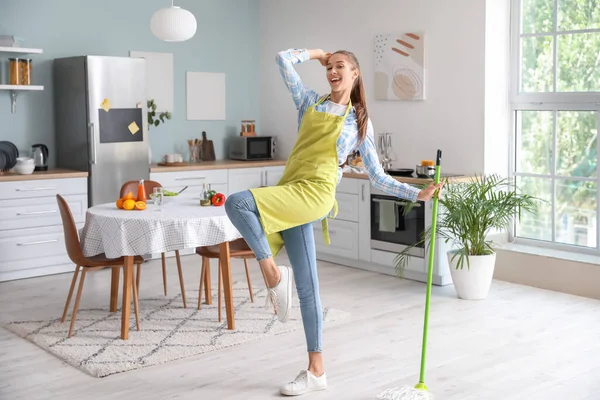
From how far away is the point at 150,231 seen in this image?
4230 mm

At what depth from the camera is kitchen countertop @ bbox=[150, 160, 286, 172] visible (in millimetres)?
6898

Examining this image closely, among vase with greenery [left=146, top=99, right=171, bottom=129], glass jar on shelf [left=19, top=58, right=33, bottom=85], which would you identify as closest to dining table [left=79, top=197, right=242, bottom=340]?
glass jar on shelf [left=19, top=58, right=33, bottom=85]

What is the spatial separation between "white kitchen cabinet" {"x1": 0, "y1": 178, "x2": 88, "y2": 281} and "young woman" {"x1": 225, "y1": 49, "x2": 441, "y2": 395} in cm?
334

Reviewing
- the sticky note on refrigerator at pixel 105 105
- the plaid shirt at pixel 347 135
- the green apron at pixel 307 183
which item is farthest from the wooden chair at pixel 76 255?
the sticky note on refrigerator at pixel 105 105

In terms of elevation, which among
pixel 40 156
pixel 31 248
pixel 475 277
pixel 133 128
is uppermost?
pixel 133 128

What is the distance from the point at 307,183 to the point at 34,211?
11.8ft

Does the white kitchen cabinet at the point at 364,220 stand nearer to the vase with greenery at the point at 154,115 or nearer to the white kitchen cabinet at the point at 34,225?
the vase with greenery at the point at 154,115

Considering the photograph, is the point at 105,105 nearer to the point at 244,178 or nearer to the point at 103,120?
the point at 103,120

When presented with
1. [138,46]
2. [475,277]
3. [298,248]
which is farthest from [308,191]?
[138,46]

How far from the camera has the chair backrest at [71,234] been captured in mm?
4426

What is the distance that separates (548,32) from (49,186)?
13.3ft

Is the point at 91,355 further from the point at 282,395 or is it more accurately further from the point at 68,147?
the point at 68,147

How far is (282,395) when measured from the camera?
353cm

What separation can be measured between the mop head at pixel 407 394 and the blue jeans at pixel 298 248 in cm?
36
